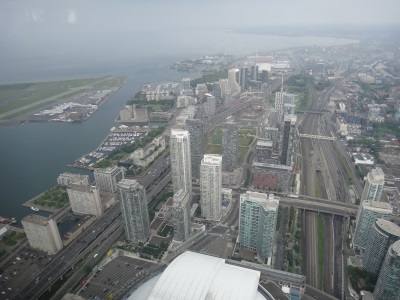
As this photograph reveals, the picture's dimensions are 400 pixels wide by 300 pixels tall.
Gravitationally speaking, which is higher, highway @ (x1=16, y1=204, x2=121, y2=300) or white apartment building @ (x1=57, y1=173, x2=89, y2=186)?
white apartment building @ (x1=57, y1=173, x2=89, y2=186)

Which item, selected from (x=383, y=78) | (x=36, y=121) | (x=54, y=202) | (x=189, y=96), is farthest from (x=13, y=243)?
(x=383, y=78)

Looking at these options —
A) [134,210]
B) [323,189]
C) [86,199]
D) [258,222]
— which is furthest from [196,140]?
[323,189]

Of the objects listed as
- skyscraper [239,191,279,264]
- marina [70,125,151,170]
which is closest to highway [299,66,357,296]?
skyscraper [239,191,279,264]

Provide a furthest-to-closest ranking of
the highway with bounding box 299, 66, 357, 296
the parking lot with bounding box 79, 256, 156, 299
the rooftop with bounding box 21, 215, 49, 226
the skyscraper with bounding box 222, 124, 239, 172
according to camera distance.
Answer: the skyscraper with bounding box 222, 124, 239, 172 < the rooftop with bounding box 21, 215, 49, 226 < the highway with bounding box 299, 66, 357, 296 < the parking lot with bounding box 79, 256, 156, 299

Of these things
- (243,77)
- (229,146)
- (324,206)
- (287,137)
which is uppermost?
(287,137)

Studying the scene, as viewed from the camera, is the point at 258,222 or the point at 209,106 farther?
the point at 209,106

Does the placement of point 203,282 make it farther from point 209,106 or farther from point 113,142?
point 209,106

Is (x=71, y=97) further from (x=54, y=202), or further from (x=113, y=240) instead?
(x=113, y=240)

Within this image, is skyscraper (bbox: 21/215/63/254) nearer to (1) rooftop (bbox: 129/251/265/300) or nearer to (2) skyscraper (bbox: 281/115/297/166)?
(1) rooftop (bbox: 129/251/265/300)
